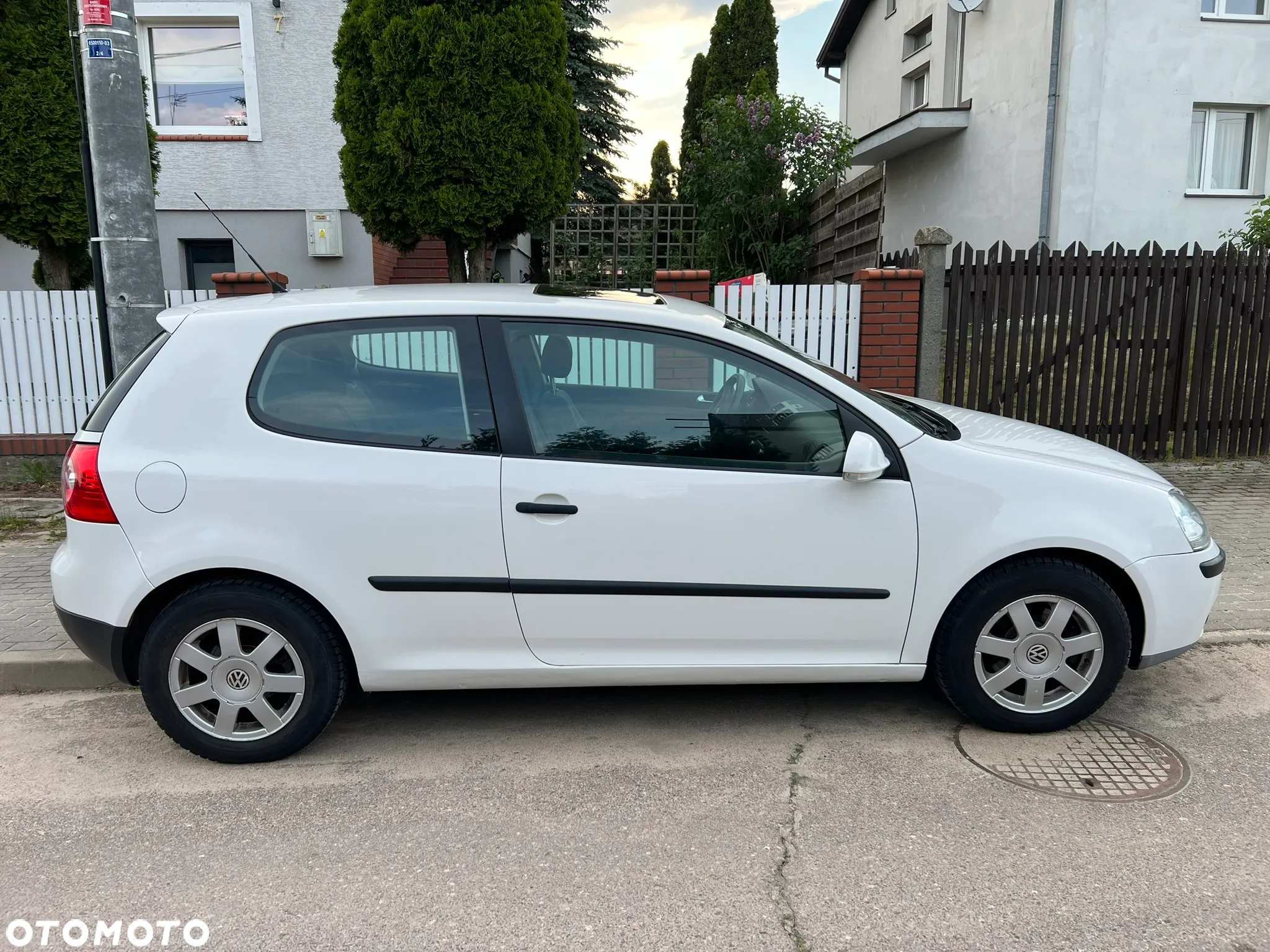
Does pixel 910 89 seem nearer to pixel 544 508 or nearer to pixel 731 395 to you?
pixel 731 395

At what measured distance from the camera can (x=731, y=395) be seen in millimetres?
3361

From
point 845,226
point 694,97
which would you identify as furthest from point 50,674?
point 694,97

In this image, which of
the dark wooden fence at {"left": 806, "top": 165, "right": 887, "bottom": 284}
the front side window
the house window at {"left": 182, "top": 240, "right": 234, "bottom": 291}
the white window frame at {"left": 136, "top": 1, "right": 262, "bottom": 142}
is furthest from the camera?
the dark wooden fence at {"left": 806, "top": 165, "right": 887, "bottom": 284}

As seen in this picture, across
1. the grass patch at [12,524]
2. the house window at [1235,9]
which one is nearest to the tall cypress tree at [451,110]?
the grass patch at [12,524]

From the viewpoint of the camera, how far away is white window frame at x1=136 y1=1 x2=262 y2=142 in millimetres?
10391

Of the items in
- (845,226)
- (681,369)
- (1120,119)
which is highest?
(1120,119)

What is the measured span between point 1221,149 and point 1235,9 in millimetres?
1837

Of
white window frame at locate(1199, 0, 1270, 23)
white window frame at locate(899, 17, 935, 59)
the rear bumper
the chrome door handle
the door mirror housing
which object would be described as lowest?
the rear bumper

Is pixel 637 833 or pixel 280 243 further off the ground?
pixel 280 243

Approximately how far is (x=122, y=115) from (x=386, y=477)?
2813 mm

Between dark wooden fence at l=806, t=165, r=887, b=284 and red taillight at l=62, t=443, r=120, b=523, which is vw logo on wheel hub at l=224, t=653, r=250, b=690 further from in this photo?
dark wooden fence at l=806, t=165, r=887, b=284

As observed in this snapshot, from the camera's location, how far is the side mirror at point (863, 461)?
319cm

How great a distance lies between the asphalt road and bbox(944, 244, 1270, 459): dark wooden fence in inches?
166

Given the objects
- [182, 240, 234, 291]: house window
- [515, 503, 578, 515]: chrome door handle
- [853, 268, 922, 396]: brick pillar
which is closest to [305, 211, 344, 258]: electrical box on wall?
[182, 240, 234, 291]: house window
